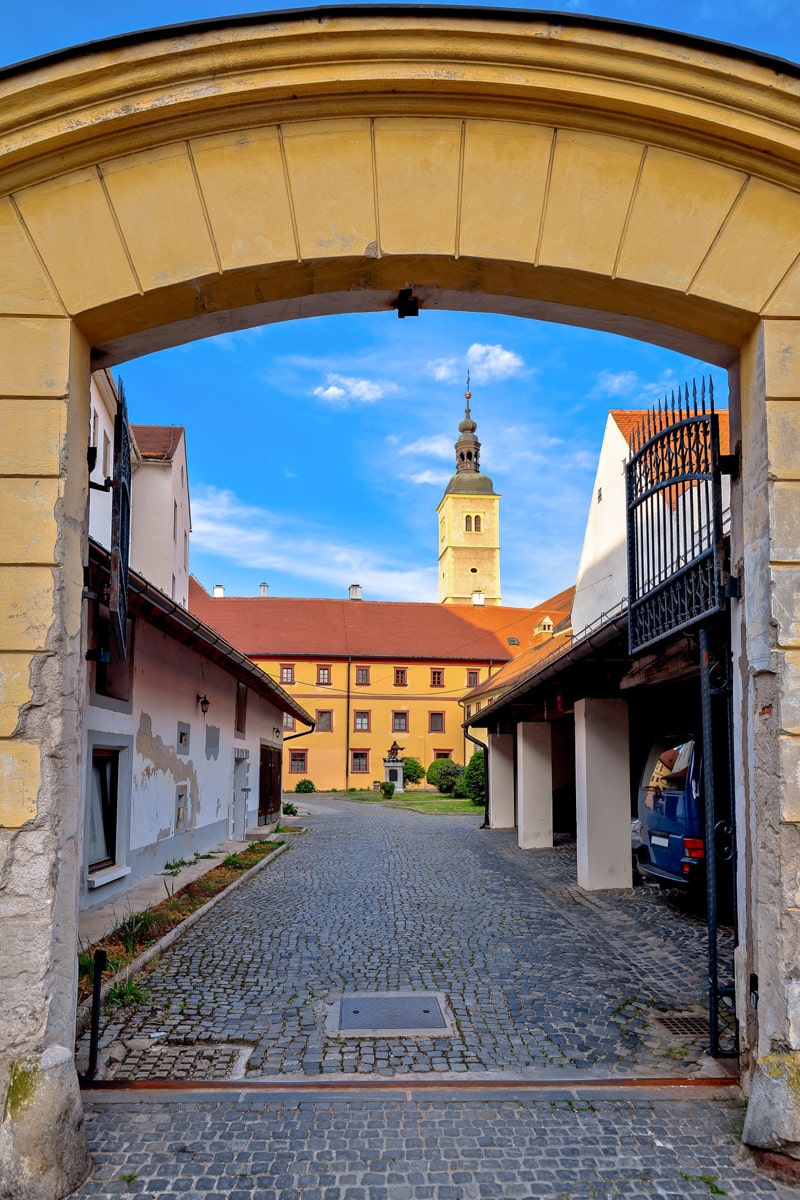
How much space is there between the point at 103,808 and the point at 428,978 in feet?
14.6

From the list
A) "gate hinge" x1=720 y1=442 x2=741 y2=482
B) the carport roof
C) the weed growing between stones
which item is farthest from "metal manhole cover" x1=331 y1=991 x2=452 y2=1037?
"gate hinge" x1=720 y1=442 x2=741 y2=482

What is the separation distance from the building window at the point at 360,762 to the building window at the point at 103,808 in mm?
44048

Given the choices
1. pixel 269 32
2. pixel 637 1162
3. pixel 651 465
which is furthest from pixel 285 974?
pixel 269 32

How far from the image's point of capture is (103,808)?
9.98 metres

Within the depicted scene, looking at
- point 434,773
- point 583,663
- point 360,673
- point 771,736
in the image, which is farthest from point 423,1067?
point 360,673

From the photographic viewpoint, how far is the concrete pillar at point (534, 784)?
17.8m

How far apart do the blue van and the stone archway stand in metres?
5.43

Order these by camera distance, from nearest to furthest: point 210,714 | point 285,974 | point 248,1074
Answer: point 248,1074 → point 285,974 → point 210,714

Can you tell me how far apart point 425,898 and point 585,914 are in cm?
227

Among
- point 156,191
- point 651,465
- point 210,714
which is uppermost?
point 156,191

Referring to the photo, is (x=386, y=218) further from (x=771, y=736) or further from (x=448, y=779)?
(x=448, y=779)

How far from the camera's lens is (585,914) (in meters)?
10.3

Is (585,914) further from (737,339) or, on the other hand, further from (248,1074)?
(737,339)

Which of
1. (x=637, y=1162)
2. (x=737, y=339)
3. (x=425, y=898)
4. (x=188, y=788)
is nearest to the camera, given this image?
(x=637, y=1162)
